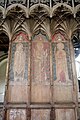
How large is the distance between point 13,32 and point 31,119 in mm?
4119

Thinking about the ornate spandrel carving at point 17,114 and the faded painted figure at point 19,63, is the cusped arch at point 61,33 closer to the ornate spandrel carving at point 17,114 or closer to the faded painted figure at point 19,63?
the faded painted figure at point 19,63

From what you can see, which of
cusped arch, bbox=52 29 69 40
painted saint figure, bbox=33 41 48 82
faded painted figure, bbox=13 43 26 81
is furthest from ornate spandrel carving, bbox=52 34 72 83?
faded painted figure, bbox=13 43 26 81

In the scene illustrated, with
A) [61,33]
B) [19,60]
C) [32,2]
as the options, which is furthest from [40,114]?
[32,2]

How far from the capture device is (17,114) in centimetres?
672

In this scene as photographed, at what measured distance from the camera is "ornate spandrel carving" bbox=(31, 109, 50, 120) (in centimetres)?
663

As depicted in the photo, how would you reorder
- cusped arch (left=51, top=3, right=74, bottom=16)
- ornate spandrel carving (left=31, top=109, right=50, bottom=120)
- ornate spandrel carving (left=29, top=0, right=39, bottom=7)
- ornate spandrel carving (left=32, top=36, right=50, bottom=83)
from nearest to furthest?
ornate spandrel carving (left=31, top=109, right=50, bottom=120) → ornate spandrel carving (left=32, top=36, right=50, bottom=83) → cusped arch (left=51, top=3, right=74, bottom=16) → ornate spandrel carving (left=29, top=0, right=39, bottom=7)

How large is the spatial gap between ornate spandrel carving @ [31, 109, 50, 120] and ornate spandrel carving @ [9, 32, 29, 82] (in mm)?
1428

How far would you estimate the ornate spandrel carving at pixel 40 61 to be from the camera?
7.47 meters

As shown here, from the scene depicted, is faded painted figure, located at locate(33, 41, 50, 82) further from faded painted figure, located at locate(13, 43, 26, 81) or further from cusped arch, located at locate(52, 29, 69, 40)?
cusped arch, located at locate(52, 29, 69, 40)

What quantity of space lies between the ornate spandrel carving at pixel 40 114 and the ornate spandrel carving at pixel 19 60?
143cm

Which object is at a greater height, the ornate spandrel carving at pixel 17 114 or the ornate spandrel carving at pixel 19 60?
the ornate spandrel carving at pixel 19 60

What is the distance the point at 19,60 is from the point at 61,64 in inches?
73.8

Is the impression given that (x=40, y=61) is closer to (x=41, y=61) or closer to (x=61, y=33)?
(x=41, y=61)

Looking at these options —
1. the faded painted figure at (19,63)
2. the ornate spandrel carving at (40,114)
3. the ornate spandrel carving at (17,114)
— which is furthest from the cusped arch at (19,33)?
the ornate spandrel carving at (40,114)
